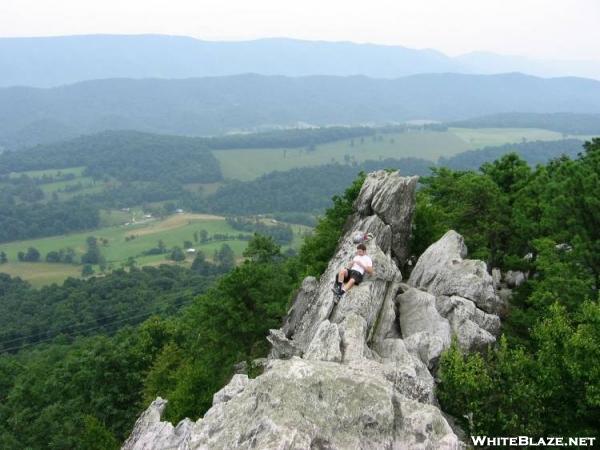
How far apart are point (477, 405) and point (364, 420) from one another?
253 inches

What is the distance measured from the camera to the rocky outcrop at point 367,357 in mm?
15801

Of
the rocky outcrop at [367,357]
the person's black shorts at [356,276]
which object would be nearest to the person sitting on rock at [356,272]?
the person's black shorts at [356,276]

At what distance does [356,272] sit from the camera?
27531 mm

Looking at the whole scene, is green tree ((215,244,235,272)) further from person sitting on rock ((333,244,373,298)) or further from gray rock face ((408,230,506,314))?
person sitting on rock ((333,244,373,298))

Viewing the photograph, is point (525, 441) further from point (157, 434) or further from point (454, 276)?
point (157, 434)

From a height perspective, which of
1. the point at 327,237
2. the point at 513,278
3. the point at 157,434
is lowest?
the point at 157,434

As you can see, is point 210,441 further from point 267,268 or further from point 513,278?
point 513,278

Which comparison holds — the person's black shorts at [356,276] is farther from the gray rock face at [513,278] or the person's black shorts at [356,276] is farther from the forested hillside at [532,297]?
the gray rock face at [513,278]

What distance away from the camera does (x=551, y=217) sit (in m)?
33.9

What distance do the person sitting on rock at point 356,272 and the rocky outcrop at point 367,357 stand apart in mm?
487

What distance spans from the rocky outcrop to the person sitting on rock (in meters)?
0.49

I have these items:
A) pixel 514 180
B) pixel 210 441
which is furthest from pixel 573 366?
pixel 514 180

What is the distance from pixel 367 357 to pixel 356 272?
6.08 meters

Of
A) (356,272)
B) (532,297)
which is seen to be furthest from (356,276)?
(532,297)
